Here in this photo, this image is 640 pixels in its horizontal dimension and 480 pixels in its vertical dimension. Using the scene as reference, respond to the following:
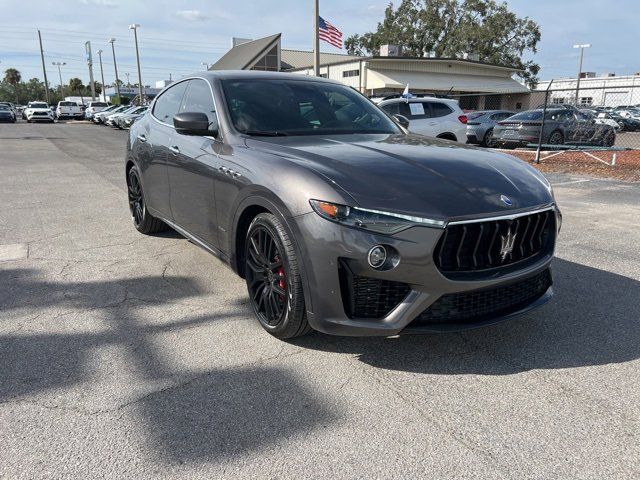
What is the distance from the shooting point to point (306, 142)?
3533mm

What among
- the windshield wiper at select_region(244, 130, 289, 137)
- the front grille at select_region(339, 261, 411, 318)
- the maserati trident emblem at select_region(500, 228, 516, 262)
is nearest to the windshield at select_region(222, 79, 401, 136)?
the windshield wiper at select_region(244, 130, 289, 137)

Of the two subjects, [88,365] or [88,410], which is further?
[88,365]

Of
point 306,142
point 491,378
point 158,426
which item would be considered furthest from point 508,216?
point 158,426

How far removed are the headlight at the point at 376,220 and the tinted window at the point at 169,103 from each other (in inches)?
107

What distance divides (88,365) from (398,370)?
5.79 ft

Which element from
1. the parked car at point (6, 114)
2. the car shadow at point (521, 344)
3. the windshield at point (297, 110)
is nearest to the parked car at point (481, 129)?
the windshield at point (297, 110)

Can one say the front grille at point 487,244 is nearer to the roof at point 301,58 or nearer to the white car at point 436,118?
the white car at point 436,118

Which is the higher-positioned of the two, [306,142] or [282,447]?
[306,142]

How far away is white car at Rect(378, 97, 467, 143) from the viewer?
12453mm

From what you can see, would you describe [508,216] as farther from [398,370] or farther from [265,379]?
[265,379]

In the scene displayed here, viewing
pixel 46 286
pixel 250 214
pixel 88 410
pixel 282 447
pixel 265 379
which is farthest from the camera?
pixel 46 286

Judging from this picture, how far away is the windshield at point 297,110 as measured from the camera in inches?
151

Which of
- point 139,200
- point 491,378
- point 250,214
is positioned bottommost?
point 491,378

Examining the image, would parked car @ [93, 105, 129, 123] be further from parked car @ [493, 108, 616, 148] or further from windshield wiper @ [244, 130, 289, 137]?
windshield wiper @ [244, 130, 289, 137]
